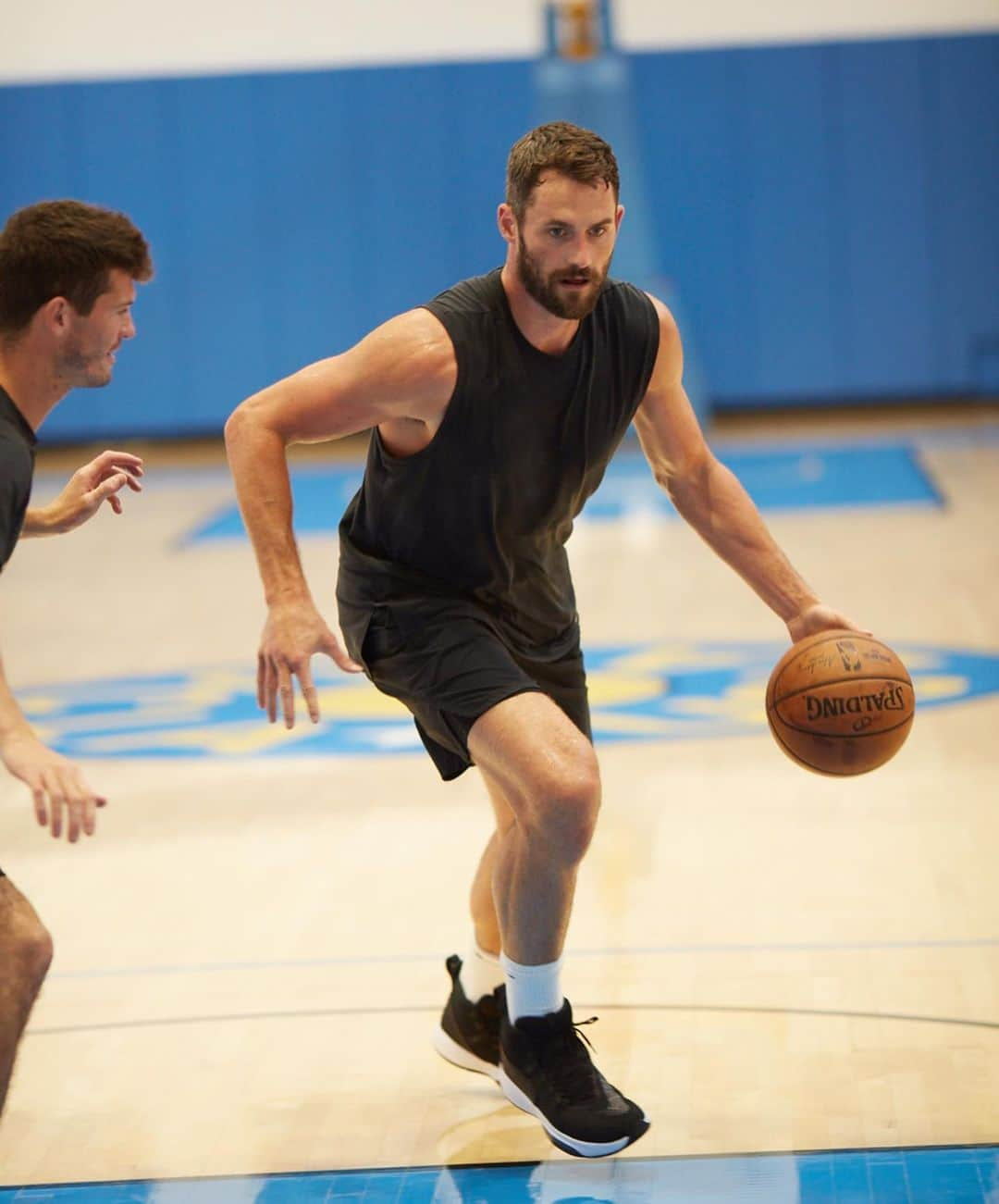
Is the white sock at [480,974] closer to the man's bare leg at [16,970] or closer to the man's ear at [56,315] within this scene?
the man's bare leg at [16,970]

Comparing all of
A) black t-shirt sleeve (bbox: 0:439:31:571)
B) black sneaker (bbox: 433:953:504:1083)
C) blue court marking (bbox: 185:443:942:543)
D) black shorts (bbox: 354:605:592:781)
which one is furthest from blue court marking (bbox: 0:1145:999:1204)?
blue court marking (bbox: 185:443:942:543)

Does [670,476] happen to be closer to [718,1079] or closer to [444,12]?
[718,1079]

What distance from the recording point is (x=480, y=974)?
3.60 meters

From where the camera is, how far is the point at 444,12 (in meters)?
15.0

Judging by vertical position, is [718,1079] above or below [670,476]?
below

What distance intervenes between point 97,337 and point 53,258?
0.48 ft

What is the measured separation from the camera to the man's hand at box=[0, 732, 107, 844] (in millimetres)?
2465

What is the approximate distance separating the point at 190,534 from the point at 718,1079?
327 inches

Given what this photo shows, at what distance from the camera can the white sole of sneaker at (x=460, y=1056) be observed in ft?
11.6

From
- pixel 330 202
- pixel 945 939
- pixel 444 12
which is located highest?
pixel 444 12

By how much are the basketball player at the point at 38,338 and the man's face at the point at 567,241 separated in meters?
0.69

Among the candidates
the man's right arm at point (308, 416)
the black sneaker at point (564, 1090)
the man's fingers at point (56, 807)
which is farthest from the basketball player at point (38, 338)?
the black sneaker at point (564, 1090)

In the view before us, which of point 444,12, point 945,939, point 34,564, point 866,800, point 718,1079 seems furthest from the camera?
point 444,12

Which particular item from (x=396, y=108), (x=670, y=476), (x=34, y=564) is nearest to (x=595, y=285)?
(x=670, y=476)
